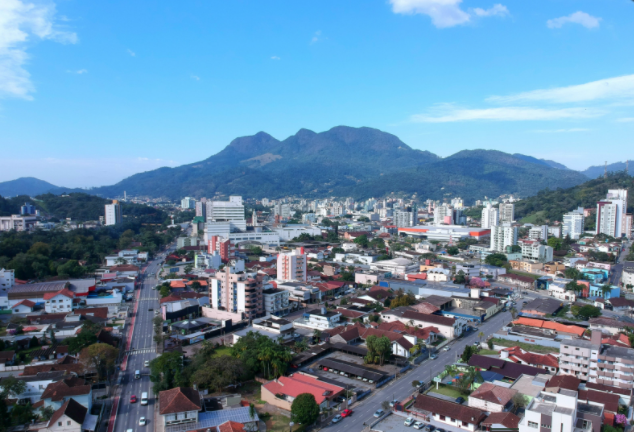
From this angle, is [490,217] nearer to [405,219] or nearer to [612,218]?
[405,219]

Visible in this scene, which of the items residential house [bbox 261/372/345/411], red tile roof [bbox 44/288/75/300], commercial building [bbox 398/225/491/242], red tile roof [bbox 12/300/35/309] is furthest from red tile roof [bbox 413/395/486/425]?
commercial building [bbox 398/225/491/242]

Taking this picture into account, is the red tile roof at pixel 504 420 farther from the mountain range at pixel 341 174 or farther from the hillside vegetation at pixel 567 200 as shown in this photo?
the mountain range at pixel 341 174

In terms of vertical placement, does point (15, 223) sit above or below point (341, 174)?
below

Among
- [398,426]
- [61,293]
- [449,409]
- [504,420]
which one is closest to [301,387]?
[398,426]

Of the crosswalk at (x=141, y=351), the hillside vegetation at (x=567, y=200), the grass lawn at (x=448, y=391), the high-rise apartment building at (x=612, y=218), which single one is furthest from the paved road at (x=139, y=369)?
the hillside vegetation at (x=567, y=200)

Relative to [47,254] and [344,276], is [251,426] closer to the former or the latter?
[344,276]
